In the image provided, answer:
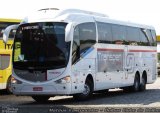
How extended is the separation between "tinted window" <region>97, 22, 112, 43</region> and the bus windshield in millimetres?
2824

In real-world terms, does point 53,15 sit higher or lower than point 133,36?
higher

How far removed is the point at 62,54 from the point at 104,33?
12.3ft

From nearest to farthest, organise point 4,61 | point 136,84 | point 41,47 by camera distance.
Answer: point 41,47 → point 4,61 → point 136,84

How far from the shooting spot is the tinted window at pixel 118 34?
2257 cm

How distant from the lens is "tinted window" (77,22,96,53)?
19.1 metres

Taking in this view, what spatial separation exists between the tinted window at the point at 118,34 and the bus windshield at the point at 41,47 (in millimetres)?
4585

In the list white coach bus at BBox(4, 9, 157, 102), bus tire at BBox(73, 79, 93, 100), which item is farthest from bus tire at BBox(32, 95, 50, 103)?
bus tire at BBox(73, 79, 93, 100)

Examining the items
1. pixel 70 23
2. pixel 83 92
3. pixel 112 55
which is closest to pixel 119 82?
pixel 112 55

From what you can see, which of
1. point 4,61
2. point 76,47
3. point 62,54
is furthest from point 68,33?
point 4,61

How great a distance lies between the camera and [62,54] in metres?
18.1

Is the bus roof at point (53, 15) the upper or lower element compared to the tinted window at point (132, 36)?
upper

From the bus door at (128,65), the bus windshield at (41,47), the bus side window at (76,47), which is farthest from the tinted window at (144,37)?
the bus windshield at (41,47)

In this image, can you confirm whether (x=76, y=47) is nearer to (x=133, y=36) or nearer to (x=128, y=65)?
(x=128, y=65)

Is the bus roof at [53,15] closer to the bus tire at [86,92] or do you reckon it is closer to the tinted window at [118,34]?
the bus tire at [86,92]
